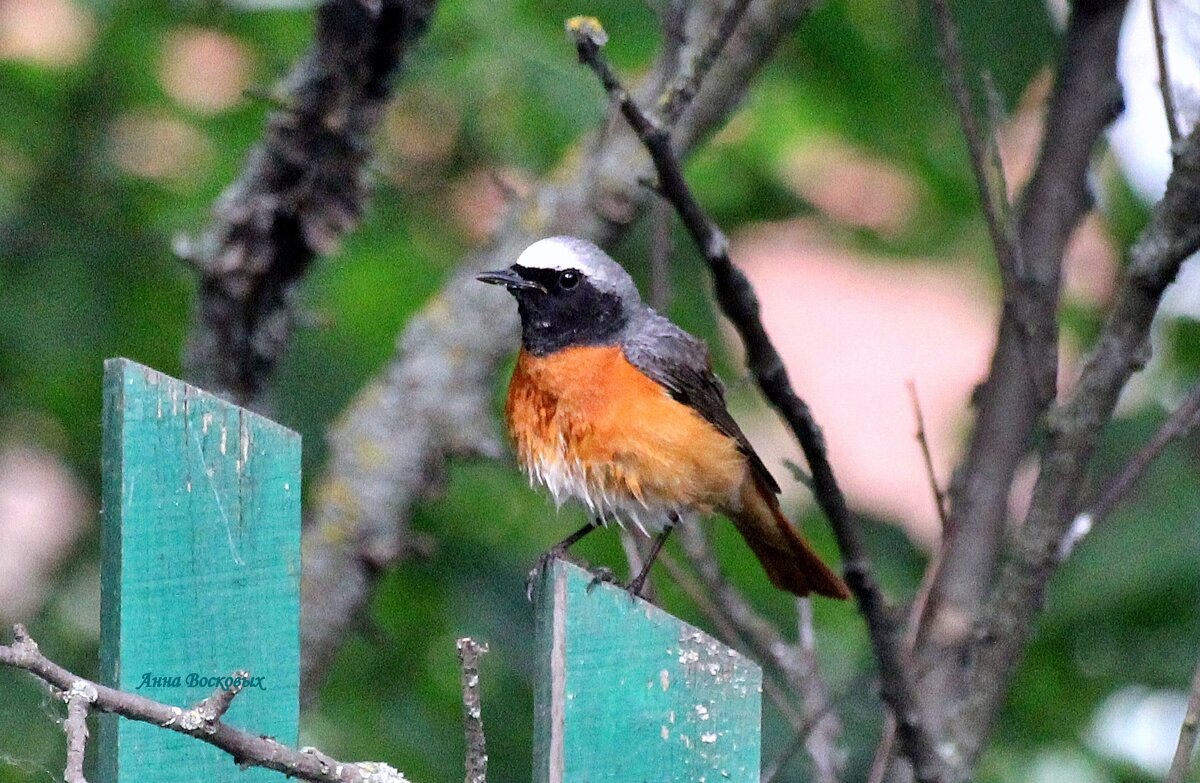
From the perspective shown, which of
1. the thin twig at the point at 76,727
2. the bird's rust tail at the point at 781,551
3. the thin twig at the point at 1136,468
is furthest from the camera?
the bird's rust tail at the point at 781,551

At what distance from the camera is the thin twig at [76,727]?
5.61ft

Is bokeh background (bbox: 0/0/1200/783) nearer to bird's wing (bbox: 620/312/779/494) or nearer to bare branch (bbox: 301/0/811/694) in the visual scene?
bare branch (bbox: 301/0/811/694)

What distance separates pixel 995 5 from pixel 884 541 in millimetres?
1755

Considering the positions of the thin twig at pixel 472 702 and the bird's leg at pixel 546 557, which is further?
the bird's leg at pixel 546 557

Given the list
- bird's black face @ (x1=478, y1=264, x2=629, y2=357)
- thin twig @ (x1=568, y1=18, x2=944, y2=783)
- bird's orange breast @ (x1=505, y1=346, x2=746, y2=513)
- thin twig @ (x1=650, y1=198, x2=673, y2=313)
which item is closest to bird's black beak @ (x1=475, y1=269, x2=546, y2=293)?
bird's black face @ (x1=478, y1=264, x2=629, y2=357)

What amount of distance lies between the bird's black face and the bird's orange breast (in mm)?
66

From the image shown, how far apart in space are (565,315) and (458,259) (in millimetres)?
1727

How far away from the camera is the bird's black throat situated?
4.04 meters

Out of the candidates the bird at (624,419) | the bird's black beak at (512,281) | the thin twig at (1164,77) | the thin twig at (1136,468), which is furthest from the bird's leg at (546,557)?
the thin twig at (1164,77)

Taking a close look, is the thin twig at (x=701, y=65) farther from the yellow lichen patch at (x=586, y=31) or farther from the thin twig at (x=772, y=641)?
the thin twig at (x=772, y=641)

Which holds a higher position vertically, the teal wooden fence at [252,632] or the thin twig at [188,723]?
the teal wooden fence at [252,632]

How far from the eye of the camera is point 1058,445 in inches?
128

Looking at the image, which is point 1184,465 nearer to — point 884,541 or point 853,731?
point 884,541

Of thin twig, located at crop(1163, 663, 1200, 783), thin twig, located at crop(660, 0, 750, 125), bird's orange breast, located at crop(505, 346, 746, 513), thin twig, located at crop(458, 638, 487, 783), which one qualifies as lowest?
thin twig, located at crop(458, 638, 487, 783)
